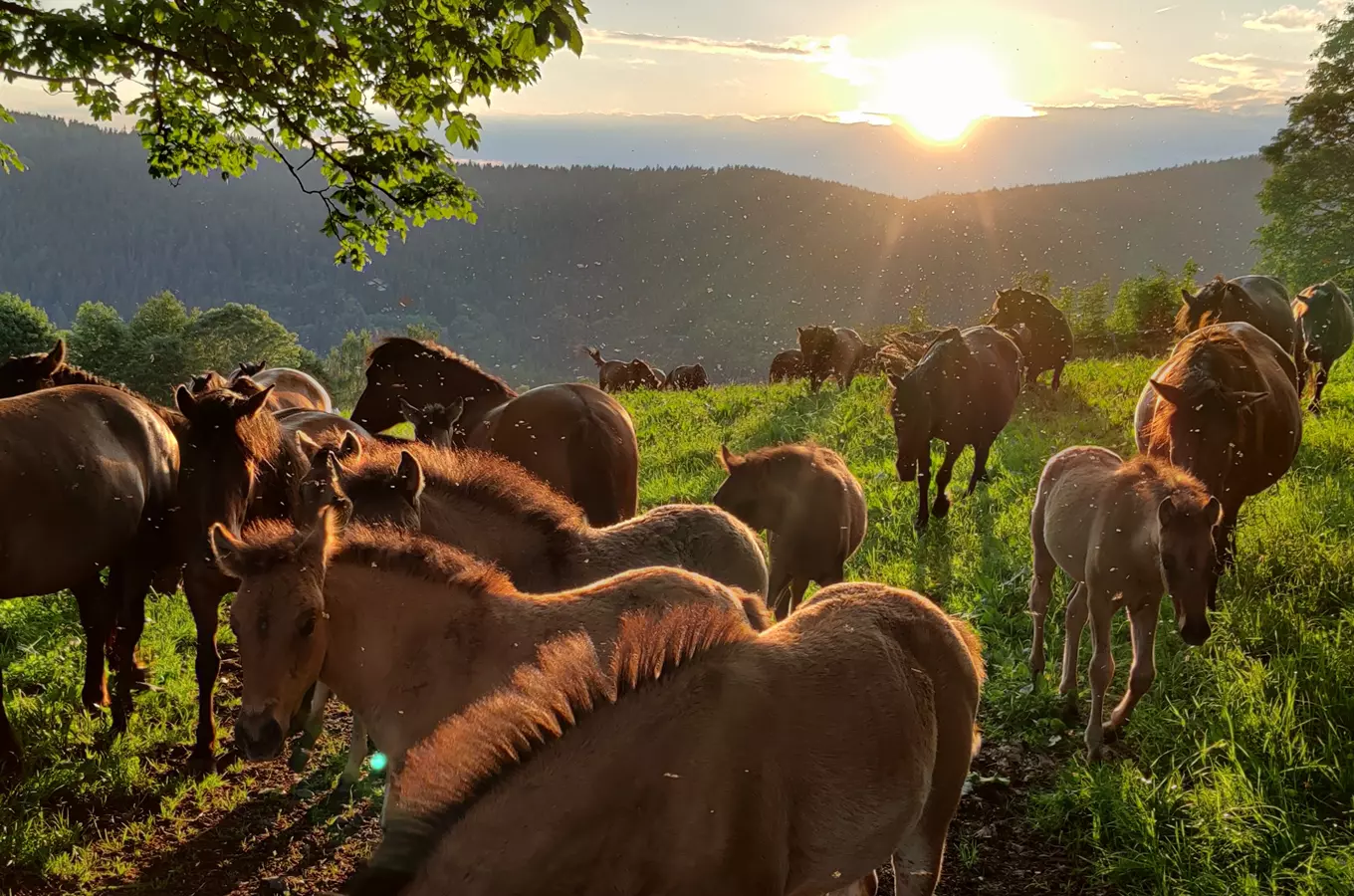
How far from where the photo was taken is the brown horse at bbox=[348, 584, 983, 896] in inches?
78.2

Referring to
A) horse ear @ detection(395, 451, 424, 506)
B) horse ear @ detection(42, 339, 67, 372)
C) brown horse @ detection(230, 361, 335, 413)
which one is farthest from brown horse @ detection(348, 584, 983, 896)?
brown horse @ detection(230, 361, 335, 413)

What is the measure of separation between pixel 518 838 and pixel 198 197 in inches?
8837

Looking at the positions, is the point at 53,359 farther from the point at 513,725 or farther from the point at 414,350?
the point at 513,725

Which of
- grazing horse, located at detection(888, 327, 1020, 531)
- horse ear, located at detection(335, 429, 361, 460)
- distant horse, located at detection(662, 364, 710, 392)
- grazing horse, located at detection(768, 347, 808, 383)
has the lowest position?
distant horse, located at detection(662, 364, 710, 392)

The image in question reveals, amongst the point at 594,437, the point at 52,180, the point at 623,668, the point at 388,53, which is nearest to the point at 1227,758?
the point at 623,668

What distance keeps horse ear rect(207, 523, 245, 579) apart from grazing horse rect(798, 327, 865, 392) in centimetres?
1972

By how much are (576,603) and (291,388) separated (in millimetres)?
10612

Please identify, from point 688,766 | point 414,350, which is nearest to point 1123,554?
point 688,766

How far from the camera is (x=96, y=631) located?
615 cm

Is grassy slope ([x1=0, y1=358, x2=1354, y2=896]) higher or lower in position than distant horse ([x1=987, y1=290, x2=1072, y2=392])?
lower

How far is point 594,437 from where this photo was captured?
24.1ft

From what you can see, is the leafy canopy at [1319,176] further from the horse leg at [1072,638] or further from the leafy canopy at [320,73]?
the leafy canopy at [320,73]

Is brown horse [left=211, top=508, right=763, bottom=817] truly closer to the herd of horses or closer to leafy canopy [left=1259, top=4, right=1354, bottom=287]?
the herd of horses

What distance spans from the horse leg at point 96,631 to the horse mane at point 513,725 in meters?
5.37
